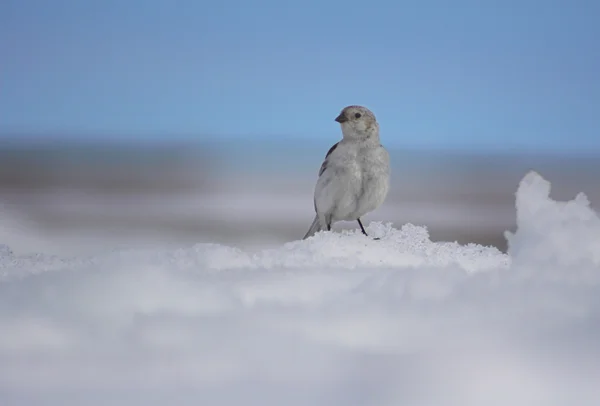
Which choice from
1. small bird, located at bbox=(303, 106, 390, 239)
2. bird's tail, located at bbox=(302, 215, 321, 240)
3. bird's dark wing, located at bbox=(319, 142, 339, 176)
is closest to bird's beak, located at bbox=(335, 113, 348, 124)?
small bird, located at bbox=(303, 106, 390, 239)

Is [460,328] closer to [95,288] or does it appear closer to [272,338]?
[272,338]

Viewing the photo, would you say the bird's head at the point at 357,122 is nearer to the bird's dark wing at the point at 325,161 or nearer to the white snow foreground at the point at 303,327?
the bird's dark wing at the point at 325,161

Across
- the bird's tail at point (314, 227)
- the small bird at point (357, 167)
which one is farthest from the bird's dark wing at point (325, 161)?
the bird's tail at point (314, 227)

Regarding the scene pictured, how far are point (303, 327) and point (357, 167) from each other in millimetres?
1110

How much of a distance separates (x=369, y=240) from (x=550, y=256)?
0.71 metres

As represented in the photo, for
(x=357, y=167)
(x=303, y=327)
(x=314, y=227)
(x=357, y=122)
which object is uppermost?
(x=357, y=122)

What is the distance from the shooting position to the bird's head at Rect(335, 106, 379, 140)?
2584 mm

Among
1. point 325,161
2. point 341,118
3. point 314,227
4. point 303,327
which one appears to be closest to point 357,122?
point 341,118

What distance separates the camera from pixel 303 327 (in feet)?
5.14

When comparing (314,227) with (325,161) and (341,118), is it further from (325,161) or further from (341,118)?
(341,118)

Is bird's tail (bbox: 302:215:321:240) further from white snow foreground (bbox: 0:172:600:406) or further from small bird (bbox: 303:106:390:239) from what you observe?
white snow foreground (bbox: 0:172:600:406)

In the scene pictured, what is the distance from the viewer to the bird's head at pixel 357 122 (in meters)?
2.58

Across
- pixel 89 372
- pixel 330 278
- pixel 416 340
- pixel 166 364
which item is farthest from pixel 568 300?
pixel 89 372

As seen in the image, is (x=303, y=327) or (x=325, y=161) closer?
(x=303, y=327)
